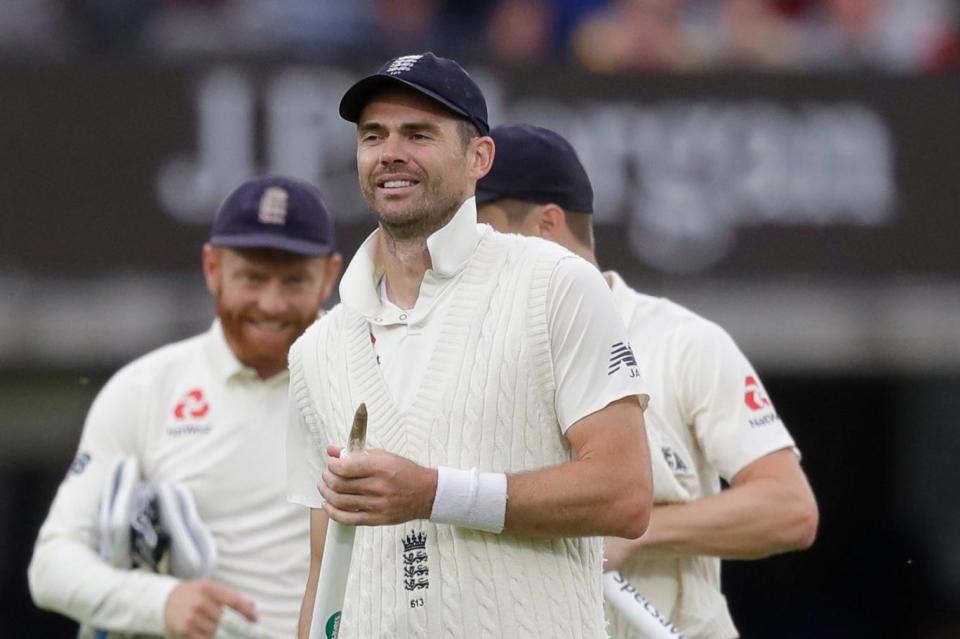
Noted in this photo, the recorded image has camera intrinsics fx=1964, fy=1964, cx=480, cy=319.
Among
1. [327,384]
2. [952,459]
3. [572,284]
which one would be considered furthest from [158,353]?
[952,459]

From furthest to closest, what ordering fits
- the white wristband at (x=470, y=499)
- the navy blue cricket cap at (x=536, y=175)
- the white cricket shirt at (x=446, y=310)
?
the navy blue cricket cap at (x=536, y=175)
the white cricket shirt at (x=446, y=310)
the white wristband at (x=470, y=499)

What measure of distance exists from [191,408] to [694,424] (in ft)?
5.27

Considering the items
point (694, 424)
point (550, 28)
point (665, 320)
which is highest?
point (550, 28)

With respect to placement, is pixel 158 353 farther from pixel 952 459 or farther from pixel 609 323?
pixel 952 459

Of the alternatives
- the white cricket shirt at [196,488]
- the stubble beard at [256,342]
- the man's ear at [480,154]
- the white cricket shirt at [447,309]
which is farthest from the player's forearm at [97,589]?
the man's ear at [480,154]

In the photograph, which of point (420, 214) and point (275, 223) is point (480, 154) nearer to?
point (420, 214)

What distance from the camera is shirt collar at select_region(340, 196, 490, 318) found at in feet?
13.6

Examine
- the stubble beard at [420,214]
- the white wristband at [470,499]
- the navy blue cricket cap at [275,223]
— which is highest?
the navy blue cricket cap at [275,223]

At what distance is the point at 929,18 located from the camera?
1207cm

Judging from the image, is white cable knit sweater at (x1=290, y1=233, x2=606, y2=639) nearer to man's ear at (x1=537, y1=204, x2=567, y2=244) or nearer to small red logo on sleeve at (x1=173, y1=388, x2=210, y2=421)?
man's ear at (x1=537, y1=204, x2=567, y2=244)

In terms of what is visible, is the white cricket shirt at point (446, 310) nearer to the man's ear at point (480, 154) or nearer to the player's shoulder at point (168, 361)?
the man's ear at point (480, 154)

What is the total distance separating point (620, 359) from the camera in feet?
13.1

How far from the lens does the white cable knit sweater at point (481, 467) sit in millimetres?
3965

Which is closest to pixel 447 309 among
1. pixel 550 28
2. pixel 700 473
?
pixel 700 473
